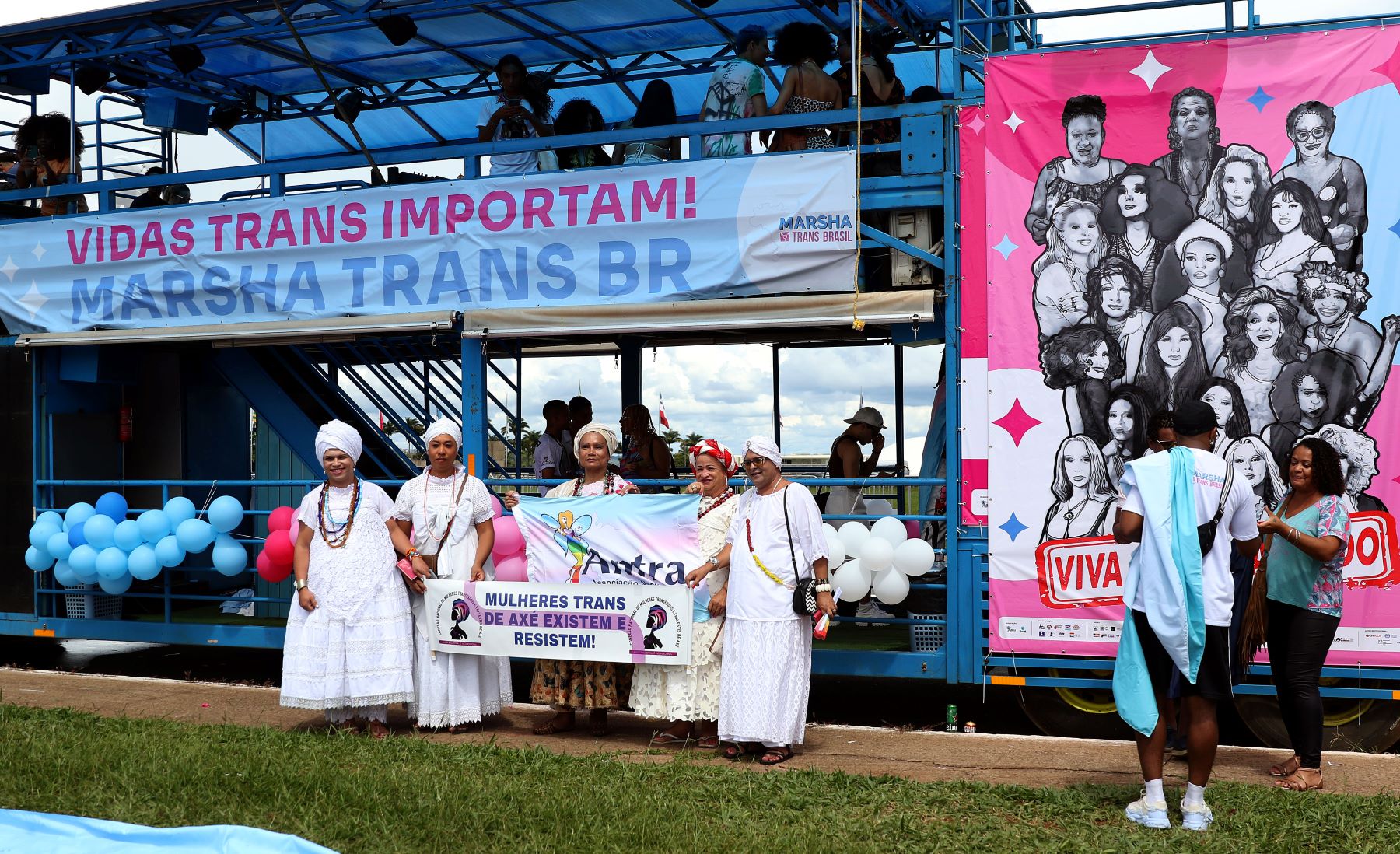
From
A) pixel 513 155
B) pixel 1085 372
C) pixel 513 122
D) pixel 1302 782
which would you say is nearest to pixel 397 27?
pixel 513 122

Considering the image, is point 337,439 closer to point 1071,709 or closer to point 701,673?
point 701,673

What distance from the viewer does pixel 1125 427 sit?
7.29 meters

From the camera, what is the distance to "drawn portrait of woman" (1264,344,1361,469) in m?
6.98

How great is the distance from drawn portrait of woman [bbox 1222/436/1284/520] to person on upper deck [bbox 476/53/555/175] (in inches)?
204

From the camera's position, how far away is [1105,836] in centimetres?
526

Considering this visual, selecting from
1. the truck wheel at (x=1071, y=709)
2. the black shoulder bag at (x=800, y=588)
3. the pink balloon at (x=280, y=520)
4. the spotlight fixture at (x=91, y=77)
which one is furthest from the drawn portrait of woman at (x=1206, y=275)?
the spotlight fixture at (x=91, y=77)

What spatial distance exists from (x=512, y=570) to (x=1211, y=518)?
430cm

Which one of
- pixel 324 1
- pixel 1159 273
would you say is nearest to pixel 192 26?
pixel 324 1

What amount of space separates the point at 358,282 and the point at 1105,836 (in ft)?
20.8

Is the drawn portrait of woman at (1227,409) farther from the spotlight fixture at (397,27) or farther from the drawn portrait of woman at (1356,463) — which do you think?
the spotlight fixture at (397,27)

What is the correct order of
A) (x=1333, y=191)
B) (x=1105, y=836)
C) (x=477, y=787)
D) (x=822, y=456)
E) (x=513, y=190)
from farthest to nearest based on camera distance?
(x=822, y=456) < (x=513, y=190) < (x=1333, y=191) < (x=477, y=787) < (x=1105, y=836)

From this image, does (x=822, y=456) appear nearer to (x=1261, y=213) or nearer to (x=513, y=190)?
(x=513, y=190)

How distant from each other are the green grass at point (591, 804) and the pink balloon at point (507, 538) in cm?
150

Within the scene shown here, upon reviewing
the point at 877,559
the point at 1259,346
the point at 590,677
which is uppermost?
the point at 1259,346
